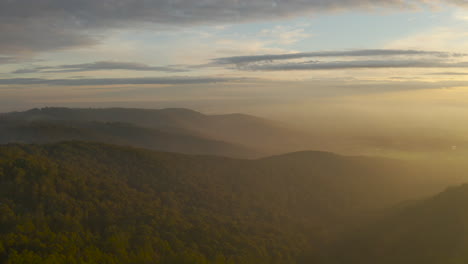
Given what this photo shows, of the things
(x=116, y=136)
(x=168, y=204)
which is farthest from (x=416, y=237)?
(x=116, y=136)

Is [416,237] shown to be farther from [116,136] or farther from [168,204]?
[116,136]

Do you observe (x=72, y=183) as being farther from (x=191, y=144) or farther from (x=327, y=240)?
(x=191, y=144)

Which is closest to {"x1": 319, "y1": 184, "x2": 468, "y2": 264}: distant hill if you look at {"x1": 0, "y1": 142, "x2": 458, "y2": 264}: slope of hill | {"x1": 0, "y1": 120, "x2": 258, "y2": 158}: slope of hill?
{"x1": 0, "y1": 142, "x2": 458, "y2": 264}: slope of hill

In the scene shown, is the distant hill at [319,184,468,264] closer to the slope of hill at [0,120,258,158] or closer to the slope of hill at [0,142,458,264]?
the slope of hill at [0,142,458,264]

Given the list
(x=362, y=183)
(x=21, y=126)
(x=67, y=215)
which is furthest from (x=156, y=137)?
(x=67, y=215)

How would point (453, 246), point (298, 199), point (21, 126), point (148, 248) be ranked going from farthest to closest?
point (21, 126) → point (298, 199) → point (453, 246) → point (148, 248)

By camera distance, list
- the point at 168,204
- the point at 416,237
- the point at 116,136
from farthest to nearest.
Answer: the point at 116,136 → the point at 168,204 → the point at 416,237
